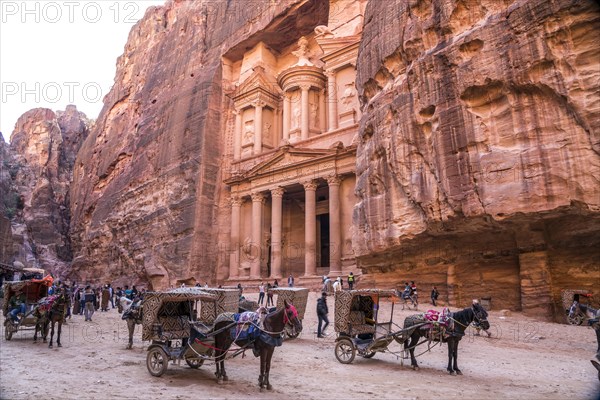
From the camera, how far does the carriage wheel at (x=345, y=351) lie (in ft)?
31.3

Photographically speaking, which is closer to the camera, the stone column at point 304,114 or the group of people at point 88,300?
the group of people at point 88,300

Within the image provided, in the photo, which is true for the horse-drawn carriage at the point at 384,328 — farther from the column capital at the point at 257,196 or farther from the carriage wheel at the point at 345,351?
the column capital at the point at 257,196

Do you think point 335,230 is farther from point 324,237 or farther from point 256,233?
point 256,233

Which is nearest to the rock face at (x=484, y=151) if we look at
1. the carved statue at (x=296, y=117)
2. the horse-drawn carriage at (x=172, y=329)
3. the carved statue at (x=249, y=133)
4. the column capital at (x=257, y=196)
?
the horse-drawn carriage at (x=172, y=329)

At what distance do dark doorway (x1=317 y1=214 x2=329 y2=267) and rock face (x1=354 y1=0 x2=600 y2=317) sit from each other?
14.7m

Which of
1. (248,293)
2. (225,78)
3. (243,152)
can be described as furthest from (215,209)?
(225,78)

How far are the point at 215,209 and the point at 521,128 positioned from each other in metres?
25.3

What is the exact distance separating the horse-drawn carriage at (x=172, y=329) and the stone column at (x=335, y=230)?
18378 mm

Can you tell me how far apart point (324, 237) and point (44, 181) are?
41.6m

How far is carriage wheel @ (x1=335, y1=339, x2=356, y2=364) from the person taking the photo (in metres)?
9.54

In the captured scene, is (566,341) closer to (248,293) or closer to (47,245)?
(248,293)

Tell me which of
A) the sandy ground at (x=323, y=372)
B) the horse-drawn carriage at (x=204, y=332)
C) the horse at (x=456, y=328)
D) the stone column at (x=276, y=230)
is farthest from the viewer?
the stone column at (x=276, y=230)

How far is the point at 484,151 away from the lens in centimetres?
1351

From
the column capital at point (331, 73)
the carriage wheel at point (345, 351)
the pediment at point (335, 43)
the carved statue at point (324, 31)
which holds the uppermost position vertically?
the carved statue at point (324, 31)
